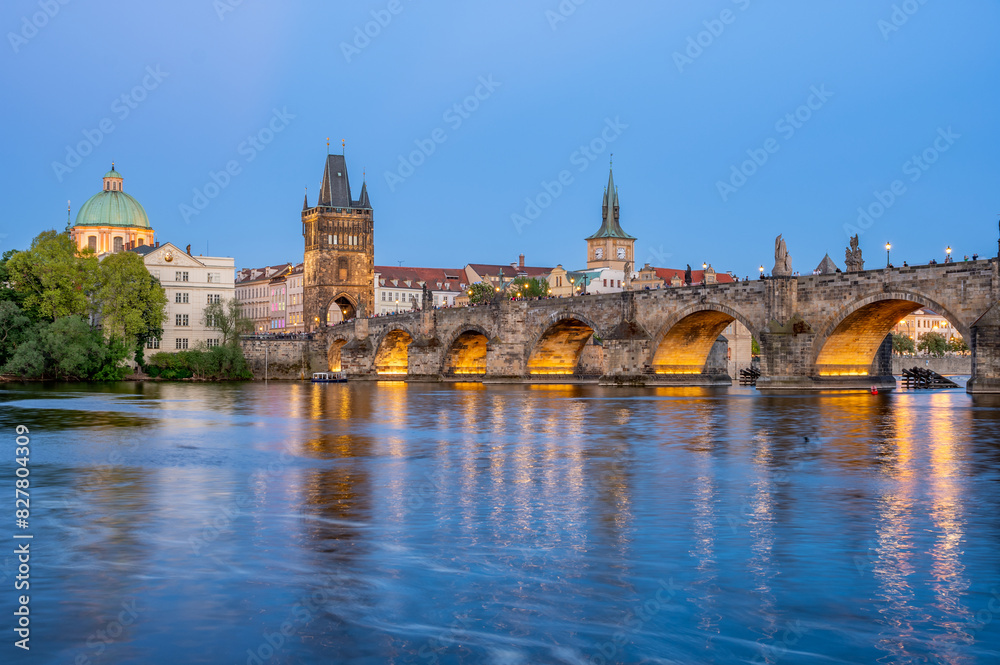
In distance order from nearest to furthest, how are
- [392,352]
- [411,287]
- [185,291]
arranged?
1. [185,291]
2. [392,352]
3. [411,287]

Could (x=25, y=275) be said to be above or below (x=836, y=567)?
above

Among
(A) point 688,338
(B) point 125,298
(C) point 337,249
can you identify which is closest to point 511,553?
(A) point 688,338

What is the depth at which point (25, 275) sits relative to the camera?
71438mm

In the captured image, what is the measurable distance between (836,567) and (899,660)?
2.76m

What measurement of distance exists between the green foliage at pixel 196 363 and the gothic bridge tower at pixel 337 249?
25930mm

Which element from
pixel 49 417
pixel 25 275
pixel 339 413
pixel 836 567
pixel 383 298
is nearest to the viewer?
pixel 836 567

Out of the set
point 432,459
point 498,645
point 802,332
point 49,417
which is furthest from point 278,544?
point 802,332

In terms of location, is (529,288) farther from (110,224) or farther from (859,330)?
(859,330)

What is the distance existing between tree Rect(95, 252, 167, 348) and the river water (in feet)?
180

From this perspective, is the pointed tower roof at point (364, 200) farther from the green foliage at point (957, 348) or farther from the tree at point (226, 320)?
the green foliage at point (957, 348)

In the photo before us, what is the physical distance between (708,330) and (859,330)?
1267cm

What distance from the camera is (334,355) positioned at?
10400cm

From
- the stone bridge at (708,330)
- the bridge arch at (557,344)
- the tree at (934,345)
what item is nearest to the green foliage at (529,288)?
the stone bridge at (708,330)

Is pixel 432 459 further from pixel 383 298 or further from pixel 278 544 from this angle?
pixel 383 298
